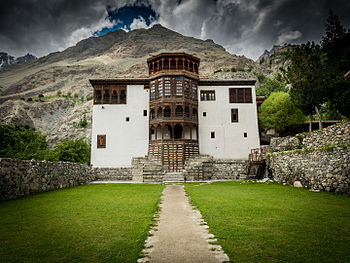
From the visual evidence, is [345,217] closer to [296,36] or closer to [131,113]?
[131,113]

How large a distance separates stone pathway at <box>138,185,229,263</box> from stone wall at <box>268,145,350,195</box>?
8277 millimetres

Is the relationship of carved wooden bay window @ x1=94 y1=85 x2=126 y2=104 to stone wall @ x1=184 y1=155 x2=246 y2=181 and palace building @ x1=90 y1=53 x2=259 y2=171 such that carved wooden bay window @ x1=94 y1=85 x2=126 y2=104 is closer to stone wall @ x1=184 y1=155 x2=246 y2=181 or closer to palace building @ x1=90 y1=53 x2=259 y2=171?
palace building @ x1=90 y1=53 x2=259 y2=171

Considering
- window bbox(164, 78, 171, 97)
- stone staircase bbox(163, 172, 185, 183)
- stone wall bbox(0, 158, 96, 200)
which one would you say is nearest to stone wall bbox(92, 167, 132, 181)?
stone staircase bbox(163, 172, 185, 183)

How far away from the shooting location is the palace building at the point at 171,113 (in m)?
24.9

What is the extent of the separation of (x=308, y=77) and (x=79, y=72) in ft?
384

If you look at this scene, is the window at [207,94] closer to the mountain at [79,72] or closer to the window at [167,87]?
the window at [167,87]

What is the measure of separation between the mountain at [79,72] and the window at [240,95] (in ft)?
116

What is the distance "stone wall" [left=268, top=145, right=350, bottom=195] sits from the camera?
33.4 ft

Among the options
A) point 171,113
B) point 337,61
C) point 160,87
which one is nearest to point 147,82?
point 160,87

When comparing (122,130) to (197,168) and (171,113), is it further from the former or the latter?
(197,168)

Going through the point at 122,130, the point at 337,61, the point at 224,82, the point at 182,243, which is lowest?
the point at 182,243

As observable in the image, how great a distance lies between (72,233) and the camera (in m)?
4.71

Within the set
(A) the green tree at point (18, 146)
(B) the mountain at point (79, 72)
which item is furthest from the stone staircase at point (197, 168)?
(B) the mountain at point (79, 72)

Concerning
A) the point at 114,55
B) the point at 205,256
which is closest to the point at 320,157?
the point at 205,256
